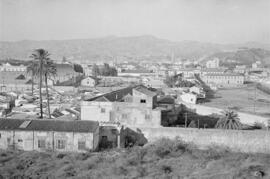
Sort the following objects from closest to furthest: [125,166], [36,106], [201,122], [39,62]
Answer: [125,166] < [39,62] < [201,122] < [36,106]

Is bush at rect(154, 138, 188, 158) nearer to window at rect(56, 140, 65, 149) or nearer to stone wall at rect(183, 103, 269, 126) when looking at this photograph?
window at rect(56, 140, 65, 149)

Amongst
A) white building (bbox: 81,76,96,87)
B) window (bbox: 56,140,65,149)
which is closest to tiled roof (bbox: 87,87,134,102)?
window (bbox: 56,140,65,149)

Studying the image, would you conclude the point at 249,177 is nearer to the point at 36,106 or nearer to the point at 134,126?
the point at 134,126

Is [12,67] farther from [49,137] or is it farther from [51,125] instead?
[49,137]

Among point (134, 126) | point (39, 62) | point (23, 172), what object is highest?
point (39, 62)

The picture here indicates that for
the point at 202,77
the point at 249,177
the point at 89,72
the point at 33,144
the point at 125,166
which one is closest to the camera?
the point at 249,177

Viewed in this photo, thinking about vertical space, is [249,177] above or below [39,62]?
below

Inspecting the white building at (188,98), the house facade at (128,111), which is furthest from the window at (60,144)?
the white building at (188,98)

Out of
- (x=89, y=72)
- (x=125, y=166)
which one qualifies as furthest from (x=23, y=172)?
(x=89, y=72)
